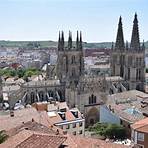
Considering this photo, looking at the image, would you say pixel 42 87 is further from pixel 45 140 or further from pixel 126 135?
pixel 45 140

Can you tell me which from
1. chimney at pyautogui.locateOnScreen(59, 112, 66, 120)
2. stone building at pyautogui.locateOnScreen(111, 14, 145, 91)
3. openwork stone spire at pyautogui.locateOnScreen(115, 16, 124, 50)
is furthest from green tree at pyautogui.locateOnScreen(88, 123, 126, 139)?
openwork stone spire at pyautogui.locateOnScreen(115, 16, 124, 50)

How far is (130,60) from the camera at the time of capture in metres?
90.9

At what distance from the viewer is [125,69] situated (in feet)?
302

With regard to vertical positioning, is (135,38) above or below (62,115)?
above

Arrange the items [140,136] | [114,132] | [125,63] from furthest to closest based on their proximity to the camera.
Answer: [125,63] → [114,132] → [140,136]

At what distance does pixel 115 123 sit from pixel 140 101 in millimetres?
14090

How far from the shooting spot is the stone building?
293ft

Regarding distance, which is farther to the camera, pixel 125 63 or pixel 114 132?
pixel 125 63

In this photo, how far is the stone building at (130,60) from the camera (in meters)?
89.4

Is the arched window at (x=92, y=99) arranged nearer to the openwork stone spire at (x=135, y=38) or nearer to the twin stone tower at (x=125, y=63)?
the twin stone tower at (x=125, y=63)


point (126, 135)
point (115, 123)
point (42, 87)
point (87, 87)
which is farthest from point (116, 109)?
point (42, 87)

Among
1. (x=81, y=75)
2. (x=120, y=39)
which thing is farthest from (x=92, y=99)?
(x=120, y=39)

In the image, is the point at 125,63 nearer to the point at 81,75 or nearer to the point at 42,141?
the point at 81,75

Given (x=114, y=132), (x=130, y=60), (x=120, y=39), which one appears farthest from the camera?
(x=120, y=39)
